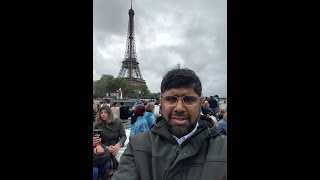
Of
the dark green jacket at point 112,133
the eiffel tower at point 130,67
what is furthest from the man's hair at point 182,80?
the eiffel tower at point 130,67

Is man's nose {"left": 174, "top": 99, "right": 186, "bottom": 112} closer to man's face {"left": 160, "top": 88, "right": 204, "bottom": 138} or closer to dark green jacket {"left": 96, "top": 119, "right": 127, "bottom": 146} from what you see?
Answer: man's face {"left": 160, "top": 88, "right": 204, "bottom": 138}

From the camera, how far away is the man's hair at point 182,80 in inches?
53.3

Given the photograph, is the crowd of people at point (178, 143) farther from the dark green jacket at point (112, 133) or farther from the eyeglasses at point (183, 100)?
the dark green jacket at point (112, 133)

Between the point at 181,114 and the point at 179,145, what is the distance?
19 cm

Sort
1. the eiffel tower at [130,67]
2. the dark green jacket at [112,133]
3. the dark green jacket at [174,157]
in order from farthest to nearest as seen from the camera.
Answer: the eiffel tower at [130,67] → the dark green jacket at [112,133] → the dark green jacket at [174,157]

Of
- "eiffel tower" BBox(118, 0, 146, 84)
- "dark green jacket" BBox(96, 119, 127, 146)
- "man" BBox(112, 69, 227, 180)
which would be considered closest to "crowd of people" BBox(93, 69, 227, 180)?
"man" BBox(112, 69, 227, 180)

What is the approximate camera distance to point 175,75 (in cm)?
137

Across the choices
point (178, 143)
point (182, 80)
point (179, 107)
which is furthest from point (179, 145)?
point (182, 80)

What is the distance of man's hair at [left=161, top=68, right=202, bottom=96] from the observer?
1.35 meters

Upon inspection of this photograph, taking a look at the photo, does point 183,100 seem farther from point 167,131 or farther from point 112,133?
point 112,133
